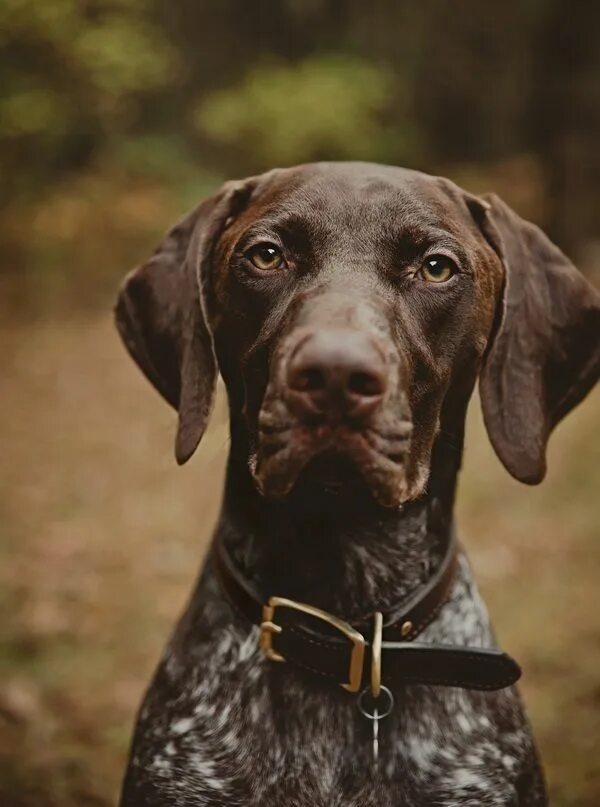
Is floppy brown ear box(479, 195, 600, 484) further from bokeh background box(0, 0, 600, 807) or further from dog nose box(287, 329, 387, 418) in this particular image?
bokeh background box(0, 0, 600, 807)

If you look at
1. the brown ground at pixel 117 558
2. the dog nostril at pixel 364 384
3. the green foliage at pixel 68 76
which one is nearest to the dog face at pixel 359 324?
the dog nostril at pixel 364 384

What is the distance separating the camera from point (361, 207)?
227 cm

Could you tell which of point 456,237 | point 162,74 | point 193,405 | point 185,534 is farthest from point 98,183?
point 456,237

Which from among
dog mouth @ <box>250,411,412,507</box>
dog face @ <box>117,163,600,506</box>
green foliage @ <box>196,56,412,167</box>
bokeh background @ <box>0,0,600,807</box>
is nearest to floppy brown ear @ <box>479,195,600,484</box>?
dog face @ <box>117,163,600,506</box>

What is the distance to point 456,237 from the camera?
2.26 meters

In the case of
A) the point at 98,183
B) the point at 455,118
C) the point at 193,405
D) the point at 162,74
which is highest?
the point at 455,118

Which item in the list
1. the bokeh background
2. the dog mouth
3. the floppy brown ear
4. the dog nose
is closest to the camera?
the dog nose

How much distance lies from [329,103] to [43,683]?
2.77 metres

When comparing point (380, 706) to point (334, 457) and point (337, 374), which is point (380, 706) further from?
point (337, 374)

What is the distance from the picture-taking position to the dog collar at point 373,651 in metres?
2.16

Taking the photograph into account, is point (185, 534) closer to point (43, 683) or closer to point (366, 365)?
point (43, 683)

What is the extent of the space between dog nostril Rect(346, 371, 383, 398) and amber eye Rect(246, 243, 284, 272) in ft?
1.81

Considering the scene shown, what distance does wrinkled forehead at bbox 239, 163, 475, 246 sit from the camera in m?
2.24

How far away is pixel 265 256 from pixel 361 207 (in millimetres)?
253
